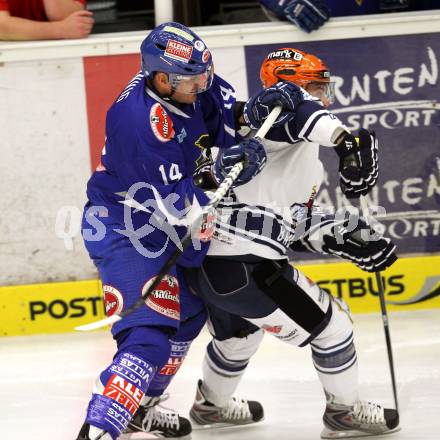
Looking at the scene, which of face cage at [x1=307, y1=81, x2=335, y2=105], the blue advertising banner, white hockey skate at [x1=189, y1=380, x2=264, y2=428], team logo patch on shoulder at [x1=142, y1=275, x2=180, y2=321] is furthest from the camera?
the blue advertising banner

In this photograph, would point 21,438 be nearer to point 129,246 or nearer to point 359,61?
point 129,246

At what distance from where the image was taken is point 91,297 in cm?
457

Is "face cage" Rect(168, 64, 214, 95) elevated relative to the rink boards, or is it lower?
elevated

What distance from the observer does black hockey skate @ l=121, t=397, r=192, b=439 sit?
3373 millimetres

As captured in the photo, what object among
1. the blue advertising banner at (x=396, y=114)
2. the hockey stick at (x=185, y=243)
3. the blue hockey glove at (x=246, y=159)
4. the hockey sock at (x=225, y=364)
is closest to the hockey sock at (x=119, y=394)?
the hockey stick at (x=185, y=243)

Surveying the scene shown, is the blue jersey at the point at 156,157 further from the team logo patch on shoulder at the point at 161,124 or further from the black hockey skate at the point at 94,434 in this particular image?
the black hockey skate at the point at 94,434

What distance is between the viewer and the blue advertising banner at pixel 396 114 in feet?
14.9

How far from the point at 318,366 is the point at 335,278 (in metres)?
1.38

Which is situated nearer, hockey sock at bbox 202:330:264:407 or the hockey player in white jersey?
the hockey player in white jersey

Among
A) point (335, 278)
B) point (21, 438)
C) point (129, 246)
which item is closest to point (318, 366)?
point (129, 246)

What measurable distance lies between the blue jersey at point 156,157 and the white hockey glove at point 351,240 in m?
0.37

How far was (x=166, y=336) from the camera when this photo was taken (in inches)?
120

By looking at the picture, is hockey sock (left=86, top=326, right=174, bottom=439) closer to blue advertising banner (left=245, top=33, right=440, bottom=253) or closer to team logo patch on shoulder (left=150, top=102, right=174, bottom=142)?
team logo patch on shoulder (left=150, top=102, right=174, bottom=142)

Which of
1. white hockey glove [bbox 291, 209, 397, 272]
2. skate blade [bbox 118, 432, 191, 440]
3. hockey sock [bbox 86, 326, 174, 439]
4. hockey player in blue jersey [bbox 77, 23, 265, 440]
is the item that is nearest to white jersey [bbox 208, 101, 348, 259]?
hockey player in blue jersey [bbox 77, 23, 265, 440]
